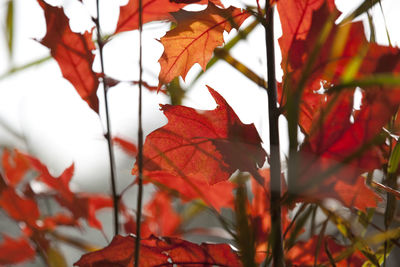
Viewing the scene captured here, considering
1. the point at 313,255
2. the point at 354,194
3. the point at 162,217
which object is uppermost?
the point at 354,194

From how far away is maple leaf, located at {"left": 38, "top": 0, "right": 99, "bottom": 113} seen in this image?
44 centimetres

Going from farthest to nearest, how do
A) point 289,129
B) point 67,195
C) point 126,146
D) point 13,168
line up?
point 13,168
point 126,146
point 67,195
point 289,129

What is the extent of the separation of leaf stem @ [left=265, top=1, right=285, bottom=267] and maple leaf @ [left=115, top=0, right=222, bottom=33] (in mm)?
64

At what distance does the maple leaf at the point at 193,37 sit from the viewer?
0.39m

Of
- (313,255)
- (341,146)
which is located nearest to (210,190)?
(313,255)

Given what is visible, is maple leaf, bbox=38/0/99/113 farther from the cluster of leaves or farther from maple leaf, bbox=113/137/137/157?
maple leaf, bbox=113/137/137/157

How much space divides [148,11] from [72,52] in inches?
3.4

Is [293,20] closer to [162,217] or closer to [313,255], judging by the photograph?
[313,255]

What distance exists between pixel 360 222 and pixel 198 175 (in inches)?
7.3

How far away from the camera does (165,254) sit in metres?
0.41

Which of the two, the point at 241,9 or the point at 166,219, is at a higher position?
the point at 241,9

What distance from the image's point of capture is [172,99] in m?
0.45

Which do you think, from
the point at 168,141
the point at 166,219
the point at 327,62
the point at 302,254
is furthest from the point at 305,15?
the point at 166,219

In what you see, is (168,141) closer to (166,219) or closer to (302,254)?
(302,254)
